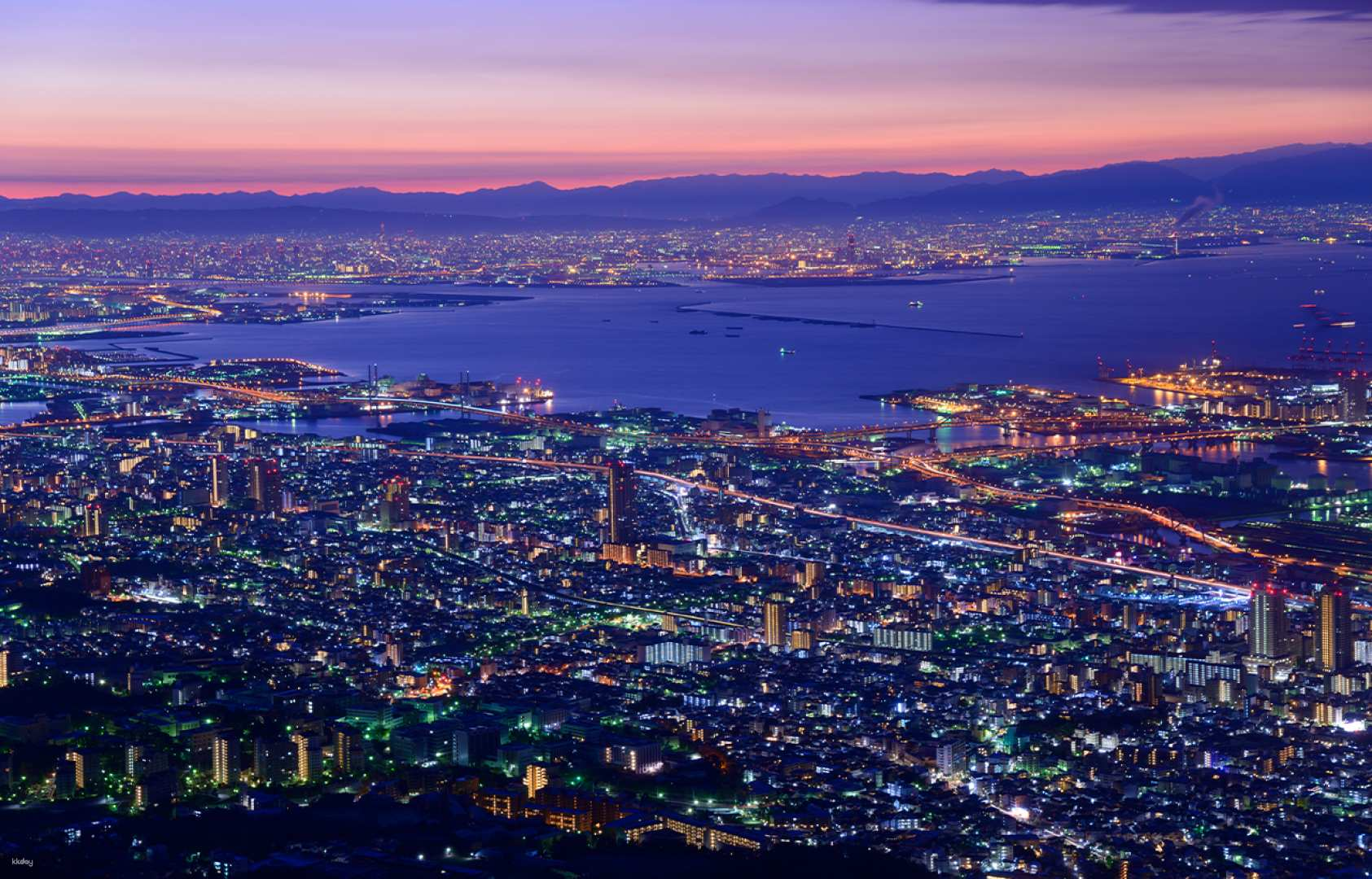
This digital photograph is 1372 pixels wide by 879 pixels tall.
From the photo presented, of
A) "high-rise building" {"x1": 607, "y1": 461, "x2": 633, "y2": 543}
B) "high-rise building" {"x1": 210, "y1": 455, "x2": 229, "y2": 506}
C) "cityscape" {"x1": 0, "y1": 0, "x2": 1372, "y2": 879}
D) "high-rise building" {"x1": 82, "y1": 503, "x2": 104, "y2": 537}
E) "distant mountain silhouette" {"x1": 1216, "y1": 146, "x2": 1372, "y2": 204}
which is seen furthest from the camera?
"distant mountain silhouette" {"x1": 1216, "y1": 146, "x2": 1372, "y2": 204}

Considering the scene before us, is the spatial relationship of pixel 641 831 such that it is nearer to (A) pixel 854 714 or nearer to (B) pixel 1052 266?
(A) pixel 854 714

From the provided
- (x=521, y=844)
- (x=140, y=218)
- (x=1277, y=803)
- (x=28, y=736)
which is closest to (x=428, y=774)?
(x=521, y=844)

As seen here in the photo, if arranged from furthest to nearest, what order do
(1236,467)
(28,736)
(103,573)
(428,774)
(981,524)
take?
(1236,467)
(981,524)
(103,573)
(28,736)
(428,774)

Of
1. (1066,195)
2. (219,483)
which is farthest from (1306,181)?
(219,483)

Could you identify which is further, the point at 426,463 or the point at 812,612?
the point at 426,463

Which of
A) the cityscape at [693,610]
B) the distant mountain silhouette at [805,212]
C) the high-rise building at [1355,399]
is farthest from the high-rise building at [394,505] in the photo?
the distant mountain silhouette at [805,212]

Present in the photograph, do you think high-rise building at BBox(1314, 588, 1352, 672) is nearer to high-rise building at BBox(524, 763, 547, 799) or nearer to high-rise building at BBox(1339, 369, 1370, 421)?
high-rise building at BBox(524, 763, 547, 799)

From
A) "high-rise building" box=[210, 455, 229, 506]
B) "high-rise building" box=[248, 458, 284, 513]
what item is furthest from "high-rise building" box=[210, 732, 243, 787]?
"high-rise building" box=[210, 455, 229, 506]
